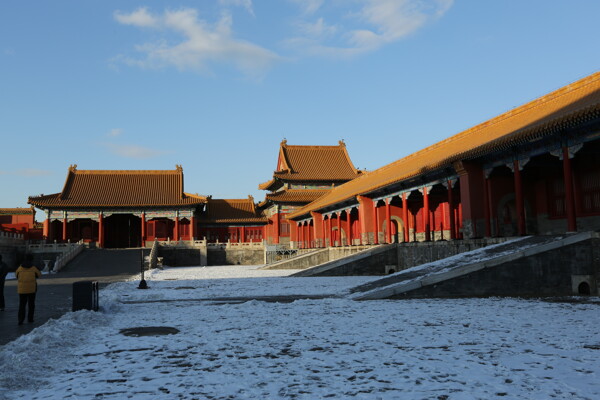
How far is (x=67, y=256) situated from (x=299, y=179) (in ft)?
70.8

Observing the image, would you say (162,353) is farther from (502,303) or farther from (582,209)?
(582,209)

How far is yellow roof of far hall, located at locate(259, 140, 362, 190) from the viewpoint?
49562 mm

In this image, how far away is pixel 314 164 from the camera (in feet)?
172

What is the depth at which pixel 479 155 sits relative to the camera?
57.0 ft

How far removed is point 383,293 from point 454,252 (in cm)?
718

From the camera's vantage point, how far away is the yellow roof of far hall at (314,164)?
4956cm

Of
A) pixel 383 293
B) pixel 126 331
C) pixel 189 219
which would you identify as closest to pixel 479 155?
pixel 383 293

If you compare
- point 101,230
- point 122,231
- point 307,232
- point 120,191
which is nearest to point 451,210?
point 307,232

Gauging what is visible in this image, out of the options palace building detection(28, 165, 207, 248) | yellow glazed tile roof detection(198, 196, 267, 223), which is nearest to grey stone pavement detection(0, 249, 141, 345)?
palace building detection(28, 165, 207, 248)

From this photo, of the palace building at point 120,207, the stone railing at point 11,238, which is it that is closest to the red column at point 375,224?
the palace building at point 120,207

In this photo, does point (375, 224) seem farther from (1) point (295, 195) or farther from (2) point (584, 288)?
(1) point (295, 195)

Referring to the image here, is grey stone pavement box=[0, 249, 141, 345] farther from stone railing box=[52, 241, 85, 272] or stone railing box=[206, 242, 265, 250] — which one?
stone railing box=[206, 242, 265, 250]

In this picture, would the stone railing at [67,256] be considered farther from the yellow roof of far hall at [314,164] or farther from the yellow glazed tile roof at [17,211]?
the yellow glazed tile roof at [17,211]

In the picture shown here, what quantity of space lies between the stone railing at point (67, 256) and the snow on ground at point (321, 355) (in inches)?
973
